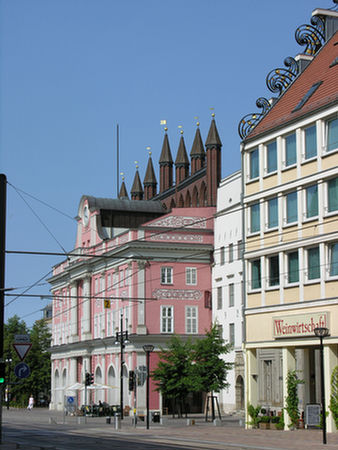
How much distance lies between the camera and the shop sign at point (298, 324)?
39594mm

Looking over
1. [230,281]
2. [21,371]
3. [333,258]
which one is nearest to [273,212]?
[333,258]

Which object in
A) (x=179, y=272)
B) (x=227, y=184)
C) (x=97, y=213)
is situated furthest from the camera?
(x=97, y=213)

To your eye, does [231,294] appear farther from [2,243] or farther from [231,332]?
[2,243]

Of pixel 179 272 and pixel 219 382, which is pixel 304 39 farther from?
pixel 179 272

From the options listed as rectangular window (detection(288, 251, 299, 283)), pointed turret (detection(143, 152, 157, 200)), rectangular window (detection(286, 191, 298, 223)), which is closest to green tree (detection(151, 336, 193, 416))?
rectangular window (detection(288, 251, 299, 283))

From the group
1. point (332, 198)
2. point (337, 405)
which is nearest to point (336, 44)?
point (332, 198)

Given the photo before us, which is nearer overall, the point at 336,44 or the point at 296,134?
the point at 296,134

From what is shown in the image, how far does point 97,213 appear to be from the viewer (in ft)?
275

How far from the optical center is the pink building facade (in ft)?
239

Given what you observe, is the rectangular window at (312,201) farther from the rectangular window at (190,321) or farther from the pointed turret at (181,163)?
the pointed turret at (181,163)

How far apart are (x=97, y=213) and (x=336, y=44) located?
41242 mm

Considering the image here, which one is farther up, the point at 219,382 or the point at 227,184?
the point at 227,184

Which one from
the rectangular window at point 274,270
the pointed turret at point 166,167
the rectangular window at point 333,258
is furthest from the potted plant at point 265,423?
the pointed turret at point 166,167

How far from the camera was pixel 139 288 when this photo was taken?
73125mm
